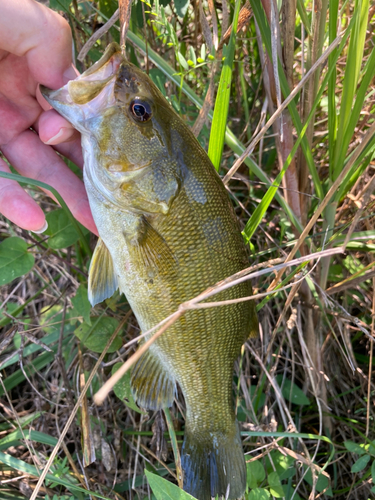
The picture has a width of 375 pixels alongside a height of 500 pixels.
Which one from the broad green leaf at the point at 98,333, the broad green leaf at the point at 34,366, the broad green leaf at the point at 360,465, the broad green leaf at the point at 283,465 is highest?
the broad green leaf at the point at 98,333

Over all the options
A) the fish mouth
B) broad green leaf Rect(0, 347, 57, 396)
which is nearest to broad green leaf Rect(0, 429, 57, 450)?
broad green leaf Rect(0, 347, 57, 396)

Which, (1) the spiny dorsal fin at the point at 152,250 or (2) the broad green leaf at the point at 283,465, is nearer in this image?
(1) the spiny dorsal fin at the point at 152,250

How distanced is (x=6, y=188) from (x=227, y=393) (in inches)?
54.5

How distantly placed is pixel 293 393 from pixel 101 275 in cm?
140

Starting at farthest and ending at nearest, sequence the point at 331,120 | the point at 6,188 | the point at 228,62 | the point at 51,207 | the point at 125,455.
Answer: the point at 51,207, the point at 125,455, the point at 6,188, the point at 331,120, the point at 228,62

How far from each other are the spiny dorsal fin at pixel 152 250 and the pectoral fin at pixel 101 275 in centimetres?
20

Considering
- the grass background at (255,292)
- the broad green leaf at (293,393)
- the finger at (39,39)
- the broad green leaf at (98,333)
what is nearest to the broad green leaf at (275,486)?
the grass background at (255,292)

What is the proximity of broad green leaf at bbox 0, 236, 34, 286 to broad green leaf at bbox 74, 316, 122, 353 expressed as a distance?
42 centimetres

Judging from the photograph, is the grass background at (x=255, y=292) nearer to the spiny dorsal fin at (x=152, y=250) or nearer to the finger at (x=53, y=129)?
the finger at (x=53, y=129)

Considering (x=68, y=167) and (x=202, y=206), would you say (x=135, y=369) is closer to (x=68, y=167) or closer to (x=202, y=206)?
(x=202, y=206)

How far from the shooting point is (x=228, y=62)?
149cm

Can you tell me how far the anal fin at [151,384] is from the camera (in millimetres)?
1806

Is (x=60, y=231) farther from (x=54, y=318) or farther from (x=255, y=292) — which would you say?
(x=255, y=292)

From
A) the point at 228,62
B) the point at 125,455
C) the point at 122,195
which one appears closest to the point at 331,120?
the point at 228,62
